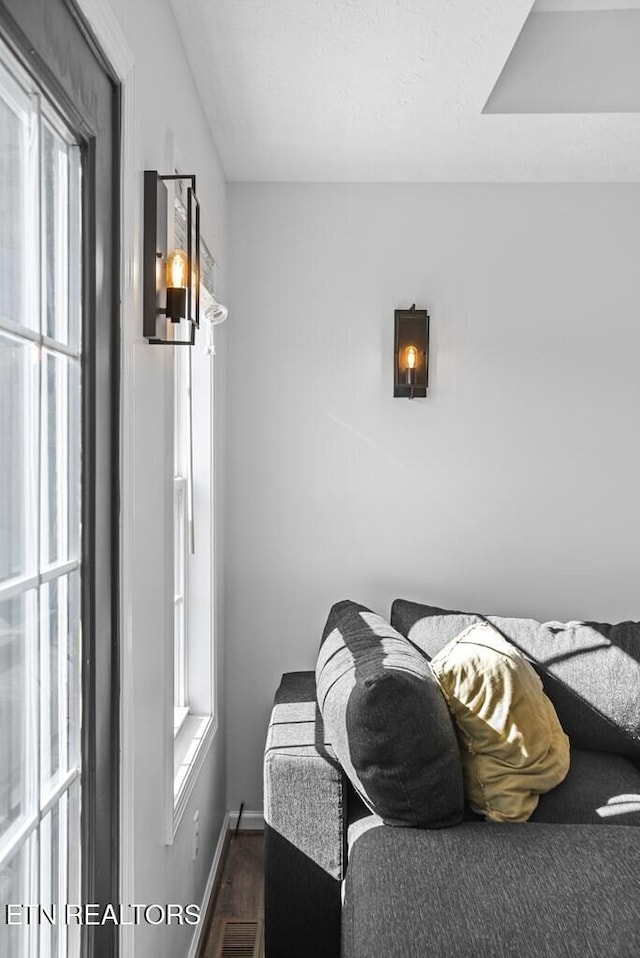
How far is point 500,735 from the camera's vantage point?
215 cm

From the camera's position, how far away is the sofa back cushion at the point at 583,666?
8.61 ft

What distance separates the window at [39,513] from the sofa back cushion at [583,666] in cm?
177

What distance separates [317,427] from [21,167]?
2.22 m

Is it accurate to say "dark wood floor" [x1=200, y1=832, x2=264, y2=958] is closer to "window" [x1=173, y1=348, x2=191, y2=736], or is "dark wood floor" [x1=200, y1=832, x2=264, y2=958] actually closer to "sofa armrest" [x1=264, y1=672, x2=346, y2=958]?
"sofa armrest" [x1=264, y1=672, x2=346, y2=958]

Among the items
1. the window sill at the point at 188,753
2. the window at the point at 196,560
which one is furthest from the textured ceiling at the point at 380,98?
the window sill at the point at 188,753

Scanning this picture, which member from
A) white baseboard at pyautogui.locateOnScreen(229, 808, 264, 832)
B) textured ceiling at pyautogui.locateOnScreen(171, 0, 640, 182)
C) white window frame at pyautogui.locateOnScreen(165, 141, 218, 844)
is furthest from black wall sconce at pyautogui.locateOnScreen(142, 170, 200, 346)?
white baseboard at pyautogui.locateOnScreen(229, 808, 264, 832)

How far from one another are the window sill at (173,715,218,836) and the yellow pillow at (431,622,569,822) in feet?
2.54

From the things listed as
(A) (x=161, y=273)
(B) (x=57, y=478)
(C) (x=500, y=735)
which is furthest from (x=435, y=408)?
(B) (x=57, y=478)

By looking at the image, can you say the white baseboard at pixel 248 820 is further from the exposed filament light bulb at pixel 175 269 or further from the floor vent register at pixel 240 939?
the exposed filament light bulb at pixel 175 269

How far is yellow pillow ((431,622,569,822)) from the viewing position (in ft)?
6.97

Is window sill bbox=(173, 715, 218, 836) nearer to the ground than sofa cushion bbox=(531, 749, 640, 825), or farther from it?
farther from it

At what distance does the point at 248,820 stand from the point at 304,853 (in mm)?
1042

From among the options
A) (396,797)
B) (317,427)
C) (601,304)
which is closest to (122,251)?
(396,797)

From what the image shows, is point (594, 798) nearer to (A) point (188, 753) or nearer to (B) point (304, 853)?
(B) point (304, 853)
